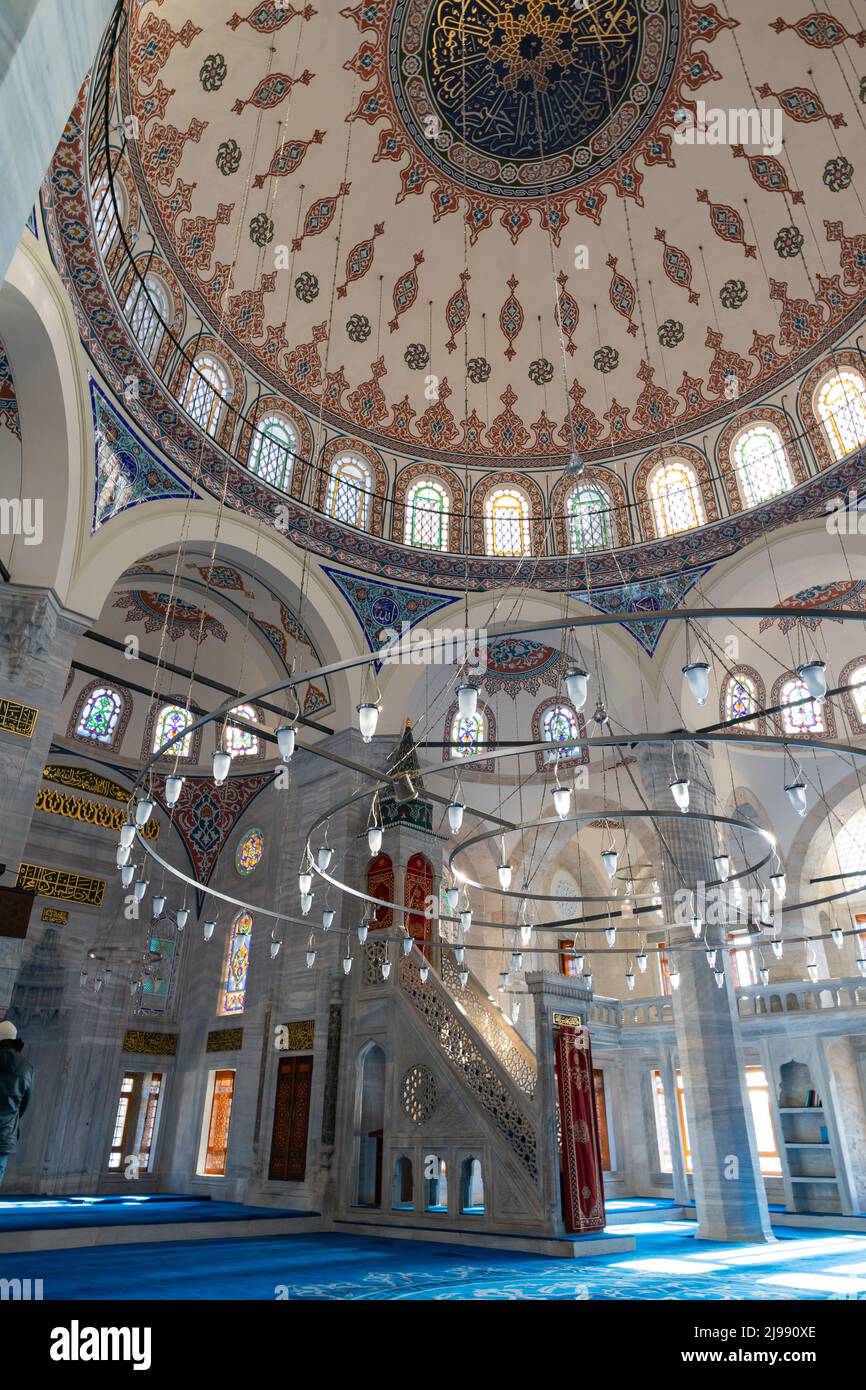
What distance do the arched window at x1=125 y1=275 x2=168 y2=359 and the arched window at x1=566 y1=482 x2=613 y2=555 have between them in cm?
694

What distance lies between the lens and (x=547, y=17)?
11.6 meters

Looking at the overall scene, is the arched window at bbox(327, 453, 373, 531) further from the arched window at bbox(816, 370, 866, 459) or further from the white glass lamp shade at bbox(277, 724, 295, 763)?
the white glass lamp shade at bbox(277, 724, 295, 763)

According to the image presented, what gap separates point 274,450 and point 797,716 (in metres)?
10.0

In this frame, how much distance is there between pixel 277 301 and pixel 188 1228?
1240cm

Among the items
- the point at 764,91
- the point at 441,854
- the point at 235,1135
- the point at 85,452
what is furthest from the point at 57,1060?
the point at 764,91

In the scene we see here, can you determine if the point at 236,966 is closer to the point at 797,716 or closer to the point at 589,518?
the point at 589,518

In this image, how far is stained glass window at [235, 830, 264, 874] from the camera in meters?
14.8

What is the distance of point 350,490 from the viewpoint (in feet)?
45.4

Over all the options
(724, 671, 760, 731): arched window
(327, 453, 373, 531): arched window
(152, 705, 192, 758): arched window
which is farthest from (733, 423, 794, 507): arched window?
(152, 705, 192, 758): arched window

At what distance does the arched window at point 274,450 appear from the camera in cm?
1273

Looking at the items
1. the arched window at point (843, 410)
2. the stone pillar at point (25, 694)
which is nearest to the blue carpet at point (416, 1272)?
the stone pillar at point (25, 694)

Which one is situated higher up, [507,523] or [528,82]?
[528,82]

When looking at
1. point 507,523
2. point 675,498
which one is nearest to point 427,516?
point 507,523

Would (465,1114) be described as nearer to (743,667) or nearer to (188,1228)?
(188,1228)
